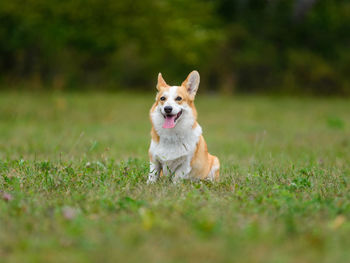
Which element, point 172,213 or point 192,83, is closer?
point 172,213

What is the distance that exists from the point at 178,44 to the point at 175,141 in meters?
16.6

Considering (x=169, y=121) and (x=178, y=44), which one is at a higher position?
(x=178, y=44)

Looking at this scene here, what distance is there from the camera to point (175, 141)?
465 centimetres

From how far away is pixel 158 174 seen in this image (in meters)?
4.66

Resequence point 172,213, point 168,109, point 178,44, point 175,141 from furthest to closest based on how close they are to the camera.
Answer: point 178,44 < point 175,141 < point 168,109 < point 172,213

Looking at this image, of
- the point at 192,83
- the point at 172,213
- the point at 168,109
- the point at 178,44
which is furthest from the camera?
the point at 178,44

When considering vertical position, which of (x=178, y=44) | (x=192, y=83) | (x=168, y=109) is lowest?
(x=168, y=109)

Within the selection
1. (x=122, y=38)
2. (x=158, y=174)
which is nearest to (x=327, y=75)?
(x=122, y=38)

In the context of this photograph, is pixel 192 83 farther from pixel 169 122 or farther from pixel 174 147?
pixel 174 147

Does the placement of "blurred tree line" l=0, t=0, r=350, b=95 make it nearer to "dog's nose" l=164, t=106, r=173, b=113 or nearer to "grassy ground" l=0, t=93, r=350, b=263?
"grassy ground" l=0, t=93, r=350, b=263

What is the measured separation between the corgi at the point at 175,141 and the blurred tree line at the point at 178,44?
46.9 feet

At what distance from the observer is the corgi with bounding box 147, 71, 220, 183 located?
4582 mm

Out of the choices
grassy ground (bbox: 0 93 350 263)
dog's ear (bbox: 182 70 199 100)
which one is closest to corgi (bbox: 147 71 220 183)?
dog's ear (bbox: 182 70 199 100)

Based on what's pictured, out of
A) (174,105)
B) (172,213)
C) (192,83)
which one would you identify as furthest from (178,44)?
(172,213)
